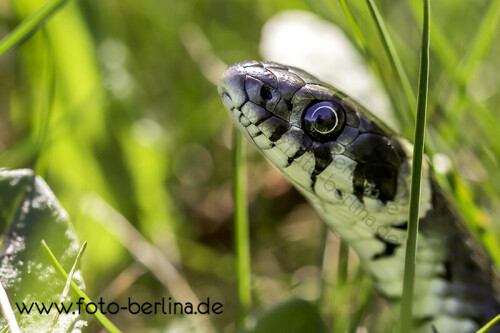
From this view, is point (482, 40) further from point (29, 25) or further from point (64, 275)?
point (64, 275)

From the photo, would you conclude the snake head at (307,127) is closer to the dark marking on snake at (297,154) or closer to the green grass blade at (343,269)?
the dark marking on snake at (297,154)

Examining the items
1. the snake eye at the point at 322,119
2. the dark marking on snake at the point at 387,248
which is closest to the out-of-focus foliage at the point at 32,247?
the snake eye at the point at 322,119

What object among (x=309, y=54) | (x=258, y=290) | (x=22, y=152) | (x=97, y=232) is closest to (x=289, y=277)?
(x=258, y=290)

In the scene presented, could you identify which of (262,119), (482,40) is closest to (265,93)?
(262,119)

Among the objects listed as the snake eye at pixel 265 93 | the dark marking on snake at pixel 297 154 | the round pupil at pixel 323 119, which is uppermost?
the snake eye at pixel 265 93

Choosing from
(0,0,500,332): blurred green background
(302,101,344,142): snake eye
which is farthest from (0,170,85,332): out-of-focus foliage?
(302,101,344,142): snake eye

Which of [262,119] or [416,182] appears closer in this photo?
[416,182]

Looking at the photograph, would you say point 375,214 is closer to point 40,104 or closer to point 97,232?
point 97,232
